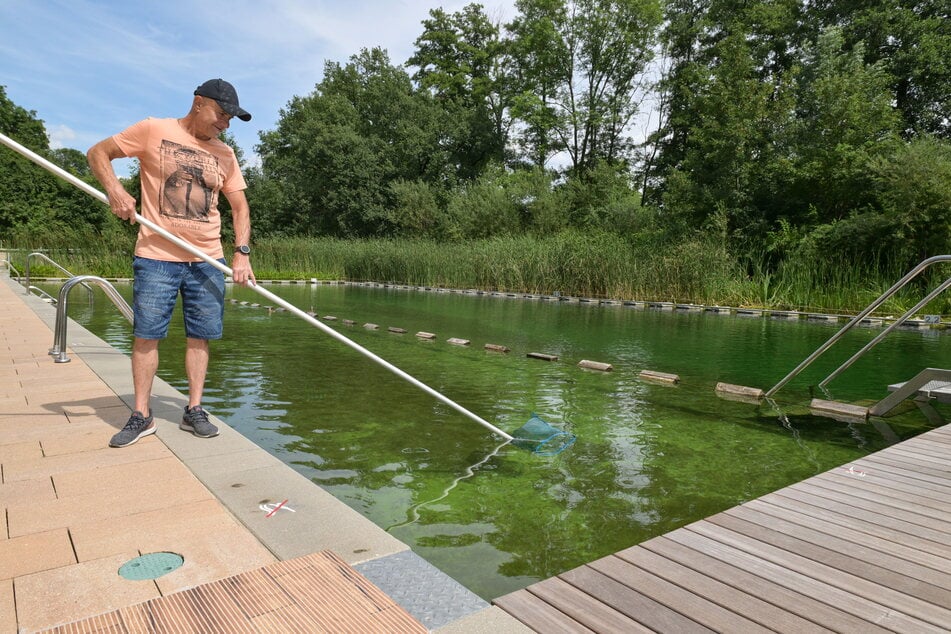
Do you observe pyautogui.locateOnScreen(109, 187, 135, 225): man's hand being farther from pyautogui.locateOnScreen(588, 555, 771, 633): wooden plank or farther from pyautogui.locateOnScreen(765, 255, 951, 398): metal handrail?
pyautogui.locateOnScreen(765, 255, 951, 398): metal handrail

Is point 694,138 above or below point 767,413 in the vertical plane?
above

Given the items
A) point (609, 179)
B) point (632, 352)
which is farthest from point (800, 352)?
point (609, 179)

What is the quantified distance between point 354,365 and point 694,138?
64.9ft

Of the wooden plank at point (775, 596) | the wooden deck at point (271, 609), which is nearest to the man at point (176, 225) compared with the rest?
the wooden deck at point (271, 609)

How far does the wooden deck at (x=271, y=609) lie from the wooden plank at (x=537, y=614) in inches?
10.3

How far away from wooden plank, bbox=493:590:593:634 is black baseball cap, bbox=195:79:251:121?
2.65 m

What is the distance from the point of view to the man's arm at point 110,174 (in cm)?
279

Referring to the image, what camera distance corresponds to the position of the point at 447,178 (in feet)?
127

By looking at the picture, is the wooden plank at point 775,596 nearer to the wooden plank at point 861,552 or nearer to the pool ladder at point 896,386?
the wooden plank at point 861,552

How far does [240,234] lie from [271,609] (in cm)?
243

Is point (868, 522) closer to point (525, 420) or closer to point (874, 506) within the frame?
point (874, 506)

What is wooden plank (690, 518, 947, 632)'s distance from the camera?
63.3 inches

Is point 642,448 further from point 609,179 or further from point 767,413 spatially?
point 609,179

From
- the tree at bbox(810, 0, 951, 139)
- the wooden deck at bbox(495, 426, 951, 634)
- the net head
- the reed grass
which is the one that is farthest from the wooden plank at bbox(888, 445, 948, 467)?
the tree at bbox(810, 0, 951, 139)
